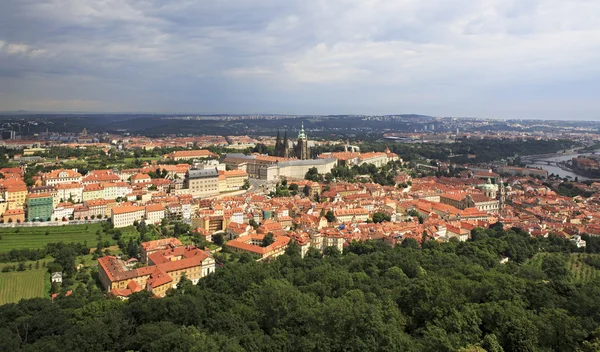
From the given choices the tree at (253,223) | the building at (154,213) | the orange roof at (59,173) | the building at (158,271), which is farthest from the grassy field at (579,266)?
the orange roof at (59,173)

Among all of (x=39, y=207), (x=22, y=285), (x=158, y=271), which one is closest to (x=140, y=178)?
(x=39, y=207)

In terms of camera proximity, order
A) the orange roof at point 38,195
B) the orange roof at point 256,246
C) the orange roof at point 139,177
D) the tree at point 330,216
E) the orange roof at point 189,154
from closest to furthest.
Answer: the orange roof at point 256,246, the tree at point 330,216, the orange roof at point 38,195, the orange roof at point 139,177, the orange roof at point 189,154

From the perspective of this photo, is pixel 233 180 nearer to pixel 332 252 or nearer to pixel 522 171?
pixel 332 252

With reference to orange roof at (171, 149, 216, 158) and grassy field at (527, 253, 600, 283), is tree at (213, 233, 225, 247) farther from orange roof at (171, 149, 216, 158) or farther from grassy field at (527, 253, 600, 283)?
orange roof at (171, 149, 216, 158)

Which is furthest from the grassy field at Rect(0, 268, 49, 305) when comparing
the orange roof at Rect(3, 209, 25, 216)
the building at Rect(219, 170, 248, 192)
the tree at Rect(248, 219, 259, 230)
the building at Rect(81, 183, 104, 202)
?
the building at Rect(219, 170, 248, 192)

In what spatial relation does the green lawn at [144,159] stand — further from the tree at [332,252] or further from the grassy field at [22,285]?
the tree at [332,252]
